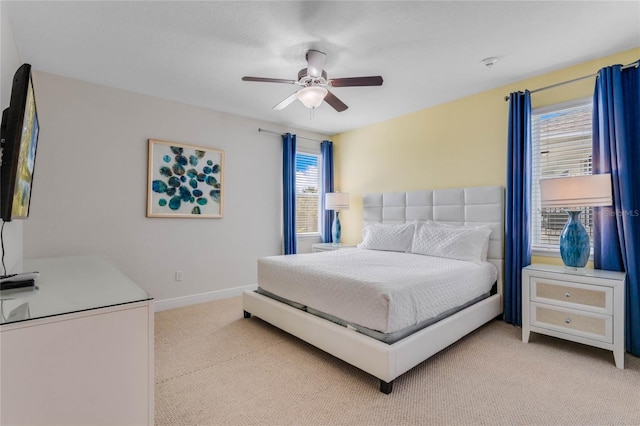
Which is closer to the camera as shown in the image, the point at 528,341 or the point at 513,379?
the point at 513,379

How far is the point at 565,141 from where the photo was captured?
9.96 ft

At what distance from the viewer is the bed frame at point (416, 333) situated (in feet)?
6.57

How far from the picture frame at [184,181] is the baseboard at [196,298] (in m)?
1.04

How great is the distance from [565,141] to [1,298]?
14.3ft

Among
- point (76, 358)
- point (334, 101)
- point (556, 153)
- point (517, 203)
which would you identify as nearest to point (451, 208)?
point (517, 203)

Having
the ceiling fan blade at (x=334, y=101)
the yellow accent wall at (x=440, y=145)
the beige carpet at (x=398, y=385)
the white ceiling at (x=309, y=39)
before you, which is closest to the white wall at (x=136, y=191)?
the white ceiling at (x=309, y=39)

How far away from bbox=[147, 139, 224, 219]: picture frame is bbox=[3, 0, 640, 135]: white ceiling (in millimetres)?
756

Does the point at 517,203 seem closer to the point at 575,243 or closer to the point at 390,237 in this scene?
the point at 575,243

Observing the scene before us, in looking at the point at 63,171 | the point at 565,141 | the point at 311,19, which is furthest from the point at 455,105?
the point at 63,171

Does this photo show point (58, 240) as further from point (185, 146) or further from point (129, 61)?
point (129, 61)

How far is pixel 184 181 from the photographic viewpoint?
3877 millimetres

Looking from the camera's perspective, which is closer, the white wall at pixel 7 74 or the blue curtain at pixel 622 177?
the white wall at pixel 7 74

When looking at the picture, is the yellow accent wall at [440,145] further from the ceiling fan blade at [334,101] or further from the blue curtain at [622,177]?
the ceiling fan blade at [334,101]

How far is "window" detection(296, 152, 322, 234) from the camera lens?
204 inches
